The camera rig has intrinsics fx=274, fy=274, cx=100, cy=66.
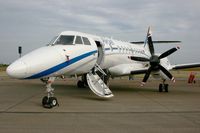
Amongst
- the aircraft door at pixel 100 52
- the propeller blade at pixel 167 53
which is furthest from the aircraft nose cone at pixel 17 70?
the propeller blade at pixel 167 53

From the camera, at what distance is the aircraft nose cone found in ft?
32.0

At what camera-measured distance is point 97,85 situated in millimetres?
13820

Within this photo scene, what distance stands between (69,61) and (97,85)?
2.34 meters

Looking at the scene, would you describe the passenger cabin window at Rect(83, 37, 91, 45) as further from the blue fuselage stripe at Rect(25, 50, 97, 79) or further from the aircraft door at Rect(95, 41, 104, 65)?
the aircraft door at Rect(95, 41, 104, 65)

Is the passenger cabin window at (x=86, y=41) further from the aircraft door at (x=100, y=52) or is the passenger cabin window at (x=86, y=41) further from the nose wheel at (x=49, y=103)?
the nose wheel at (x=49, y=103)

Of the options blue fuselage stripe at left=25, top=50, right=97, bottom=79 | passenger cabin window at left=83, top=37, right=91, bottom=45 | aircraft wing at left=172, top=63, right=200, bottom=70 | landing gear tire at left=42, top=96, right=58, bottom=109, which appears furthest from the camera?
aircraft wing at left=172, top=63, right=200, bottom=70

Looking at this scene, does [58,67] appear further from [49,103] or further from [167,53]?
[167,53]

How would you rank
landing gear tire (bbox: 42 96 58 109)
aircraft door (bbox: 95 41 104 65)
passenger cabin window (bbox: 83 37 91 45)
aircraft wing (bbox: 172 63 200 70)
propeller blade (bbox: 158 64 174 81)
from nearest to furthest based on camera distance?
landing gear tire (bbox: 42 96 58 109) → passenger cabin window (bbox: 83 37 91 45) → aircraft door (bbox: 95 41 104 65) → propeller blade (bbox: 158 64 174 81) → aircraft wing (bbox: 172 63 200 70)

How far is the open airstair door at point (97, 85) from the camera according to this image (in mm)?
12974

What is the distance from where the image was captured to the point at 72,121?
25.8 ft

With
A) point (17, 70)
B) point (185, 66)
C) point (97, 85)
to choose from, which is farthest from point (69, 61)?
point (185, 66)

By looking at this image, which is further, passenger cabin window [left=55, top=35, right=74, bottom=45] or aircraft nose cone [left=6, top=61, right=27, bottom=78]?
passenger cabin window [left=55, top=35, right=74, bottom=45]

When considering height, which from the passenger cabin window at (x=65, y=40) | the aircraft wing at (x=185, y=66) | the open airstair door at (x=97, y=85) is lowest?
the open airstair door at (x=97, y=85)

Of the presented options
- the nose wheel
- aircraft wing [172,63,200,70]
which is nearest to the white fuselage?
the nose wheel
